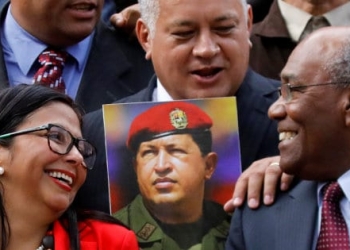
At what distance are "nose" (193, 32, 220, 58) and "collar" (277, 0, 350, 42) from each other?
1.08 meters

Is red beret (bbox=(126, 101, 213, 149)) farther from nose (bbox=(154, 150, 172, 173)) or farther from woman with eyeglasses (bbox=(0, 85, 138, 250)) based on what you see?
woman with eyeglasses (bbox=(0, 85, 138, 250))

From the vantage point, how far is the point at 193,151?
14.2 ft

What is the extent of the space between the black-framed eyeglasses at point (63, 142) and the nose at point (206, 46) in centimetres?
62

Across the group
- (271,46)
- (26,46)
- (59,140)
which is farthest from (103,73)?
(59,140)

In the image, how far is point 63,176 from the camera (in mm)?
4094

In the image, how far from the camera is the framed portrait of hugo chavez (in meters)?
4.29

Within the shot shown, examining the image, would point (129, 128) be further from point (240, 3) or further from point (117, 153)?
point (240, 3)

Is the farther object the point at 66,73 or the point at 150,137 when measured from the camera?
the point at 66,73

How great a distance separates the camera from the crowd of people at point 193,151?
161 inches

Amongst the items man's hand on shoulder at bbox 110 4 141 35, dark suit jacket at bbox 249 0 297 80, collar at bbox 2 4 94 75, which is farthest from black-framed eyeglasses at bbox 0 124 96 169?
dark suit jacket at bbox 249 0 297 80

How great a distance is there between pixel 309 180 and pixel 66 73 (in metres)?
1.50

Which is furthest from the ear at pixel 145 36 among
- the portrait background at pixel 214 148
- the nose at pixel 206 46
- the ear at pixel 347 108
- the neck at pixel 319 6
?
the neck at pixel 319 6

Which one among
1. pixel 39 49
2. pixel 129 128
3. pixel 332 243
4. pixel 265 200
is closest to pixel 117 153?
pixel 129 128

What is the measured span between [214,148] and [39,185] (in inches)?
26.4
